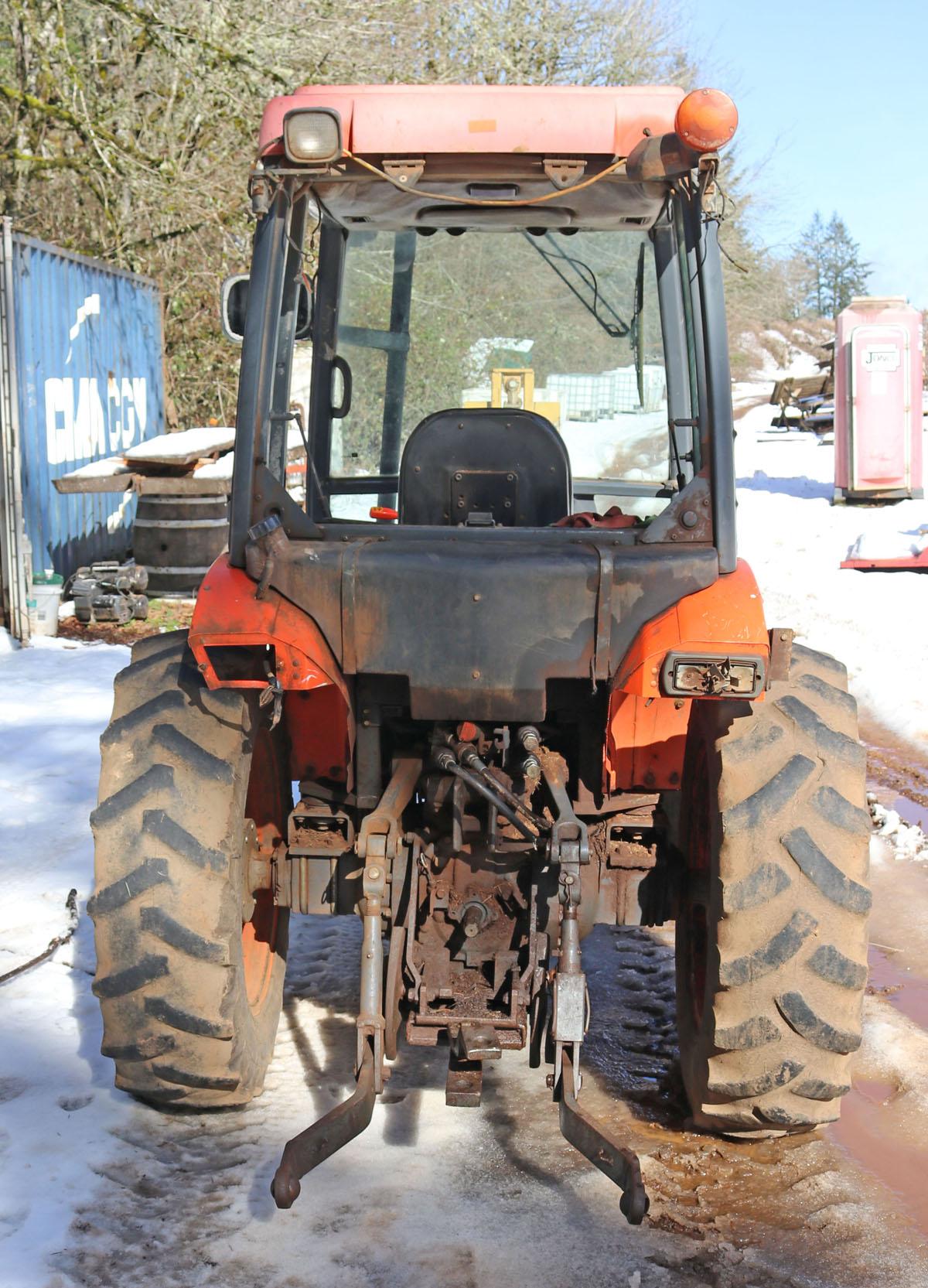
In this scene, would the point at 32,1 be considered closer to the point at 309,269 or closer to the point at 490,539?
the point at 309,269

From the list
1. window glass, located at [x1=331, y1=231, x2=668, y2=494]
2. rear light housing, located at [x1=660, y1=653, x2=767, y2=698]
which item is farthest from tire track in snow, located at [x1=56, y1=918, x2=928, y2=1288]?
window glass, located at [x1=331, y1=231, x2=668, y2=494]

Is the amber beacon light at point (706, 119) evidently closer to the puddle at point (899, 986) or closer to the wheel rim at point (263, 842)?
the wheel rim at point (263, 842)

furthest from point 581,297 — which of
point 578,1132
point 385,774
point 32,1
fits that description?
point 32,1

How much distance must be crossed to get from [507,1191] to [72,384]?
9.85 m

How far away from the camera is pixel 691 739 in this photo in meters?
3.55

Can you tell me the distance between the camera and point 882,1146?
135 inches

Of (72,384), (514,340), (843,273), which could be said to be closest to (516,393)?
(514,340)

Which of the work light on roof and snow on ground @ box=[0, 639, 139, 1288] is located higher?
the work light on roof

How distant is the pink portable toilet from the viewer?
16406 millimetres

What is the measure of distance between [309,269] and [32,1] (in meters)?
13.0

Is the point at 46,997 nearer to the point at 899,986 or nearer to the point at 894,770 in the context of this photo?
the point at 899,986

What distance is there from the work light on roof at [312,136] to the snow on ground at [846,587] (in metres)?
4.54

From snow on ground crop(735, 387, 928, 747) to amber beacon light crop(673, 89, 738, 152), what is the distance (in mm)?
4405

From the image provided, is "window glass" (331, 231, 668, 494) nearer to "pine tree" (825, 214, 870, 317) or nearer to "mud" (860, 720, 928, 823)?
"mud" (860, 720, 928, 823)
